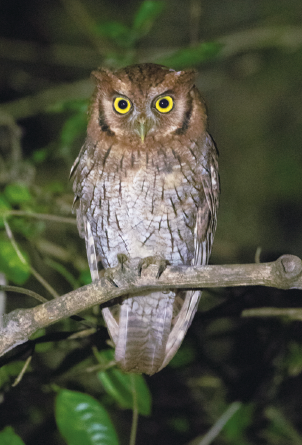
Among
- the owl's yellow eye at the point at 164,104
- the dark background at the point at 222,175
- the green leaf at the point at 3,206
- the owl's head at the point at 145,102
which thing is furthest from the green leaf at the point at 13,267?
the owl's yellow eye at the point at 164,104

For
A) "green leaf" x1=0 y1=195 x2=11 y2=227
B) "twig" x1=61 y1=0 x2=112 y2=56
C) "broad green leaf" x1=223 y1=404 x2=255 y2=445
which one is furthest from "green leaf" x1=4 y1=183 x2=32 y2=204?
"broad green leaf" x1=223 y1=404 x2=255 y2=445

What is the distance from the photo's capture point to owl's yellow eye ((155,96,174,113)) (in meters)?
1.31

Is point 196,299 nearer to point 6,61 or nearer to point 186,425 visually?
point 186,425

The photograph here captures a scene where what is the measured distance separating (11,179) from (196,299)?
3.88 feet

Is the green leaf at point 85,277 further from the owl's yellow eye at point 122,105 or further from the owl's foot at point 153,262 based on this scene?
the owl's yellow eye at point 122,105

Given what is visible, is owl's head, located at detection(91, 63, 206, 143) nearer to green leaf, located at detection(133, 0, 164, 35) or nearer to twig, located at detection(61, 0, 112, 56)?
green leaf, located at detection(133, 0, 164, 35)

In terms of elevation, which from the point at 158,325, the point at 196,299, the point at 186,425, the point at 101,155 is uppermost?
the point at 101,155

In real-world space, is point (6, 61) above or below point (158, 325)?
above

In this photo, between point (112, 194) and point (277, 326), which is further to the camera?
point (277, 326)

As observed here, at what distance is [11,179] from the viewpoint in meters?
2.04

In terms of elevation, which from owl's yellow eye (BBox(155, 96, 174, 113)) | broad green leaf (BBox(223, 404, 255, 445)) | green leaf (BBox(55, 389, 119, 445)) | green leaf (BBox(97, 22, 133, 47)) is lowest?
broad green leaf (BBox(223, 404, 255, 445))

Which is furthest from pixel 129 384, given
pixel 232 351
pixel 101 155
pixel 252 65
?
pixel 252 65

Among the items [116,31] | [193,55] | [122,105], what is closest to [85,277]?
[122,105]

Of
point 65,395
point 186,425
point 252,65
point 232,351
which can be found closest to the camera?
point 65,395
